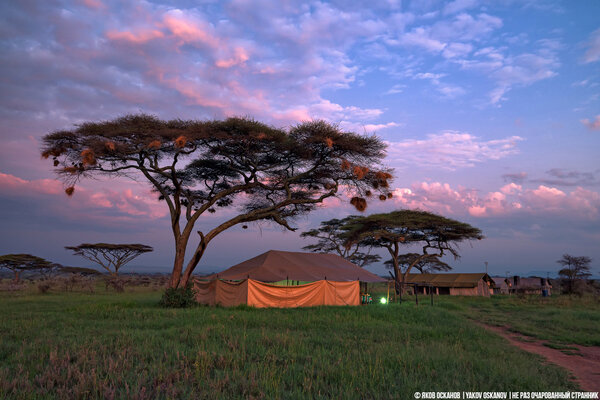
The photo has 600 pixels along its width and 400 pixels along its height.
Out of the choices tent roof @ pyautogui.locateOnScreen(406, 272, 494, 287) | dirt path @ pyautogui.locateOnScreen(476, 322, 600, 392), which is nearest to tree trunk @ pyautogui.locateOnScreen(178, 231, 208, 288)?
dirt path @ pyautogui.locateOnScreen(476, 322, 600, 392)

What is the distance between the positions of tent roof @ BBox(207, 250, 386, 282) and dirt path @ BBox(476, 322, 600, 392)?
10.8 m

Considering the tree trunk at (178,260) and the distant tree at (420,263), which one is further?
the distant tree at (420,263)

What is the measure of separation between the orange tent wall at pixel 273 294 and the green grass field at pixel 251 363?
23.7ft

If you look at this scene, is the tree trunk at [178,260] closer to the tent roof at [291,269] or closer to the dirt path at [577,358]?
the tent roof at [291,269]

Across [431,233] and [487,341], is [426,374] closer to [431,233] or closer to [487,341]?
[487,341]

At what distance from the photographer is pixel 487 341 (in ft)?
38.3

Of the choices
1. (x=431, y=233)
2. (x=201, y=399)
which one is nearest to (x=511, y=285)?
(x=431, y=233)

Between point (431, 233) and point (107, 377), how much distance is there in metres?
36.1

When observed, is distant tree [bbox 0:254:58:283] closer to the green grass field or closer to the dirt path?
the green grass field

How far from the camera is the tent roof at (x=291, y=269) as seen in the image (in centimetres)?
2177

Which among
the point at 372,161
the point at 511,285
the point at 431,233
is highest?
the point at 372,161

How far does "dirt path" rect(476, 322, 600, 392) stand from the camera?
8.23 m

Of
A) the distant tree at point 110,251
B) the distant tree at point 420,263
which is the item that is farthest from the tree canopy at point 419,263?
the distant tree at point 110,251

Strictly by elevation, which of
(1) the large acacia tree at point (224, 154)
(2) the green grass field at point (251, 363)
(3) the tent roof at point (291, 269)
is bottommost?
(2) the green grass field at point (251, 363)
